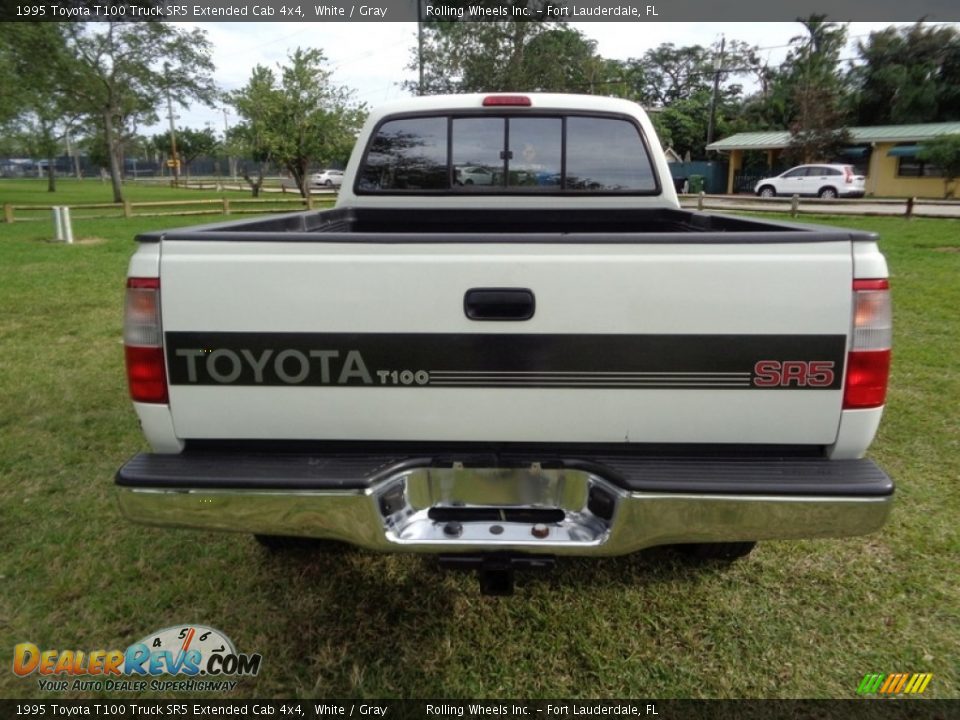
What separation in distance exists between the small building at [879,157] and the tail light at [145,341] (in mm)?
38602

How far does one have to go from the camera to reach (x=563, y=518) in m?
2.15

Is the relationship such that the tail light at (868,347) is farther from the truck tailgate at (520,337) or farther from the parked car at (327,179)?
the parked car at (327,179)

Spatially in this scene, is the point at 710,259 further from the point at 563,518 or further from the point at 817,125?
the point at 817,125

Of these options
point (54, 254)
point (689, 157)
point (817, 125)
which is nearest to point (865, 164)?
point (817, 125)

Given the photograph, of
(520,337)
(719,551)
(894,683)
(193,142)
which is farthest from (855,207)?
(193,142)

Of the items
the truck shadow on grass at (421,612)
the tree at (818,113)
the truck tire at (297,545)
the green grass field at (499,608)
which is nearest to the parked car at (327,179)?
the tree at (818,113)

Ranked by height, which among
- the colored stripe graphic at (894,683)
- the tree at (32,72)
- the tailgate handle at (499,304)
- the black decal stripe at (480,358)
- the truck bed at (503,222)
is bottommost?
the colored stripe graphic at (894,683)

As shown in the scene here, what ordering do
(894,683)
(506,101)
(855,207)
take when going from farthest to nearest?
(855,207), (506,101), (894,683)

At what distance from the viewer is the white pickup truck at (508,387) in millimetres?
2002

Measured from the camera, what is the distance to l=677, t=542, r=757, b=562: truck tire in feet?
9.73

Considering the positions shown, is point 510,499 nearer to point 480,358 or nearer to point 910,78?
point 480,358

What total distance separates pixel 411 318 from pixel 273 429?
1.86 feet

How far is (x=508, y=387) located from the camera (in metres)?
2.09

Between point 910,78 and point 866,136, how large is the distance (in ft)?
16.2
